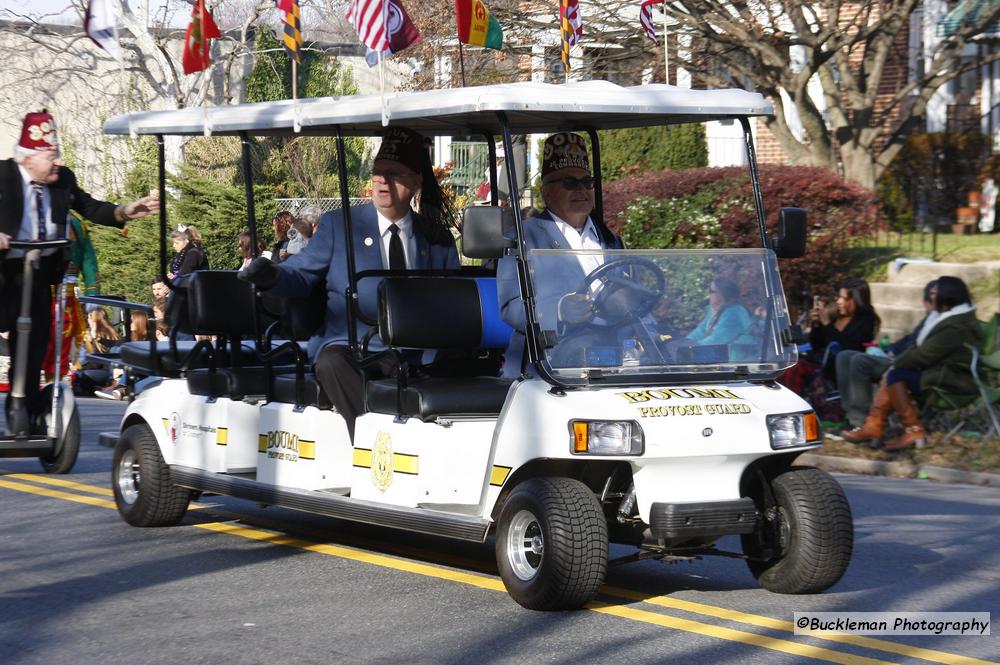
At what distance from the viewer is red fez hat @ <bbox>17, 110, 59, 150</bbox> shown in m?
9.18

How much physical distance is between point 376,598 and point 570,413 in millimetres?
1170

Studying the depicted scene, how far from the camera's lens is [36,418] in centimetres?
980

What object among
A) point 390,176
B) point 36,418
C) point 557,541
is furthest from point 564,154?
point 36,418

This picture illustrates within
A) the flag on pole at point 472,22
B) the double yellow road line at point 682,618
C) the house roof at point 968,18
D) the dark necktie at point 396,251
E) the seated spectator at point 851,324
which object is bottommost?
the double yellow road line at point 682,618

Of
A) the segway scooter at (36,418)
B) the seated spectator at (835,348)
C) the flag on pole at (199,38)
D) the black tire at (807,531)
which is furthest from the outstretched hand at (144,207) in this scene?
the seated spectator at (835,348)

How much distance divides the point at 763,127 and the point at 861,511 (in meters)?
16.8

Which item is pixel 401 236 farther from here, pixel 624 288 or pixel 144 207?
pixel 144 207

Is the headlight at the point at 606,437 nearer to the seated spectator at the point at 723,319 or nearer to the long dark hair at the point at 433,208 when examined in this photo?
the seated spectator at the point at 723,319

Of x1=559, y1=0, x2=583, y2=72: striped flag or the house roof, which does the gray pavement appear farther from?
the house roof

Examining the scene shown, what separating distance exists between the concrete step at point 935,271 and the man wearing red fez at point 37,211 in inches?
401

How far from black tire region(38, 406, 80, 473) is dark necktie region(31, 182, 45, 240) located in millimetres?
1148

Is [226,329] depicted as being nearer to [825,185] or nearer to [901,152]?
[825,185]

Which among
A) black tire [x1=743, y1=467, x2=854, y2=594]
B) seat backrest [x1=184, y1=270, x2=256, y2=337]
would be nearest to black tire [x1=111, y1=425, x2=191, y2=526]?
seat backrest [x1=184, y1=270, x2=256, y2=337]

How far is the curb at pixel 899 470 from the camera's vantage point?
11312mm
